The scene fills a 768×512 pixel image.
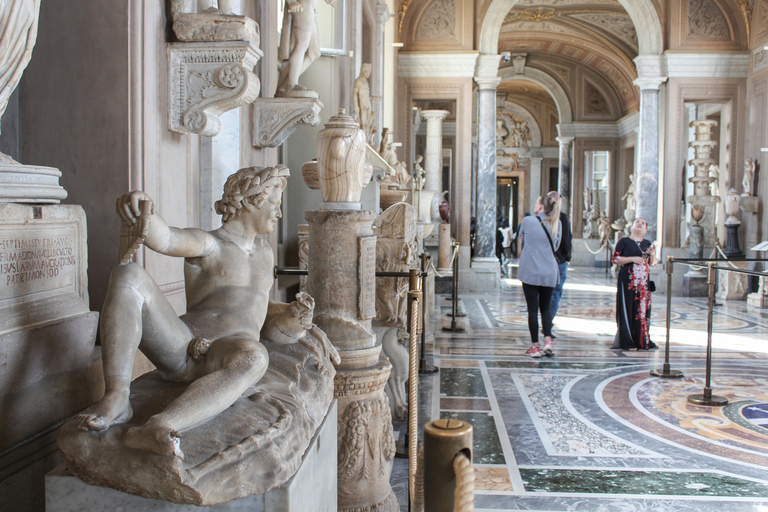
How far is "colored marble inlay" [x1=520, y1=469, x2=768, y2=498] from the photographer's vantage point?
12.2 ft

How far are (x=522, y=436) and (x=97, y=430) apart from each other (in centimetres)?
345

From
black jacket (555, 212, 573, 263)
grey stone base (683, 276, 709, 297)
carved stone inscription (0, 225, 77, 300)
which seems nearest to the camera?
carved stone inscription (0, 225, 77, 300)

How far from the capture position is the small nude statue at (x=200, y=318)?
5.78 feet

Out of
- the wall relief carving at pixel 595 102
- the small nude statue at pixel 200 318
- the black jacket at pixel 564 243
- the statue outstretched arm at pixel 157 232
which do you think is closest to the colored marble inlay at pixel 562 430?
the black jacket at pixel 564 243

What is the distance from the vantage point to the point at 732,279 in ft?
41.2

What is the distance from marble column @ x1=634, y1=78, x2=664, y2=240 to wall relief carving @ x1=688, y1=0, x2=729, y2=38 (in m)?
1.32

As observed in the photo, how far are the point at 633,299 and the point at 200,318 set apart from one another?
20.8ft

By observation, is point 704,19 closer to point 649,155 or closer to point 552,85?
point 649,155

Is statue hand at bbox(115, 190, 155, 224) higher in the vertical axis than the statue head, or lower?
lower

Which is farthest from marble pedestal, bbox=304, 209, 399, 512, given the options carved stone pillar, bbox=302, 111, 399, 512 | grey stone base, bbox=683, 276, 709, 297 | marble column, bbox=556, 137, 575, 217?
marble column, bbox=556, 137, 575, 217

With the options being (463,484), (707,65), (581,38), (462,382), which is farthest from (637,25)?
(463,484)

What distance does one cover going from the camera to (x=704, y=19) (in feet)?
47.1

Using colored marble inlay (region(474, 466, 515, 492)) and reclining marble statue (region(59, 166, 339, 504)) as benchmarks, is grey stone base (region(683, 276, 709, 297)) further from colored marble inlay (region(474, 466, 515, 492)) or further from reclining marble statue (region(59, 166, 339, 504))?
reclining marble statue (region(59, 166, 339, 504))

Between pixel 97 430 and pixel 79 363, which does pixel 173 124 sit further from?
pixel 97 430
